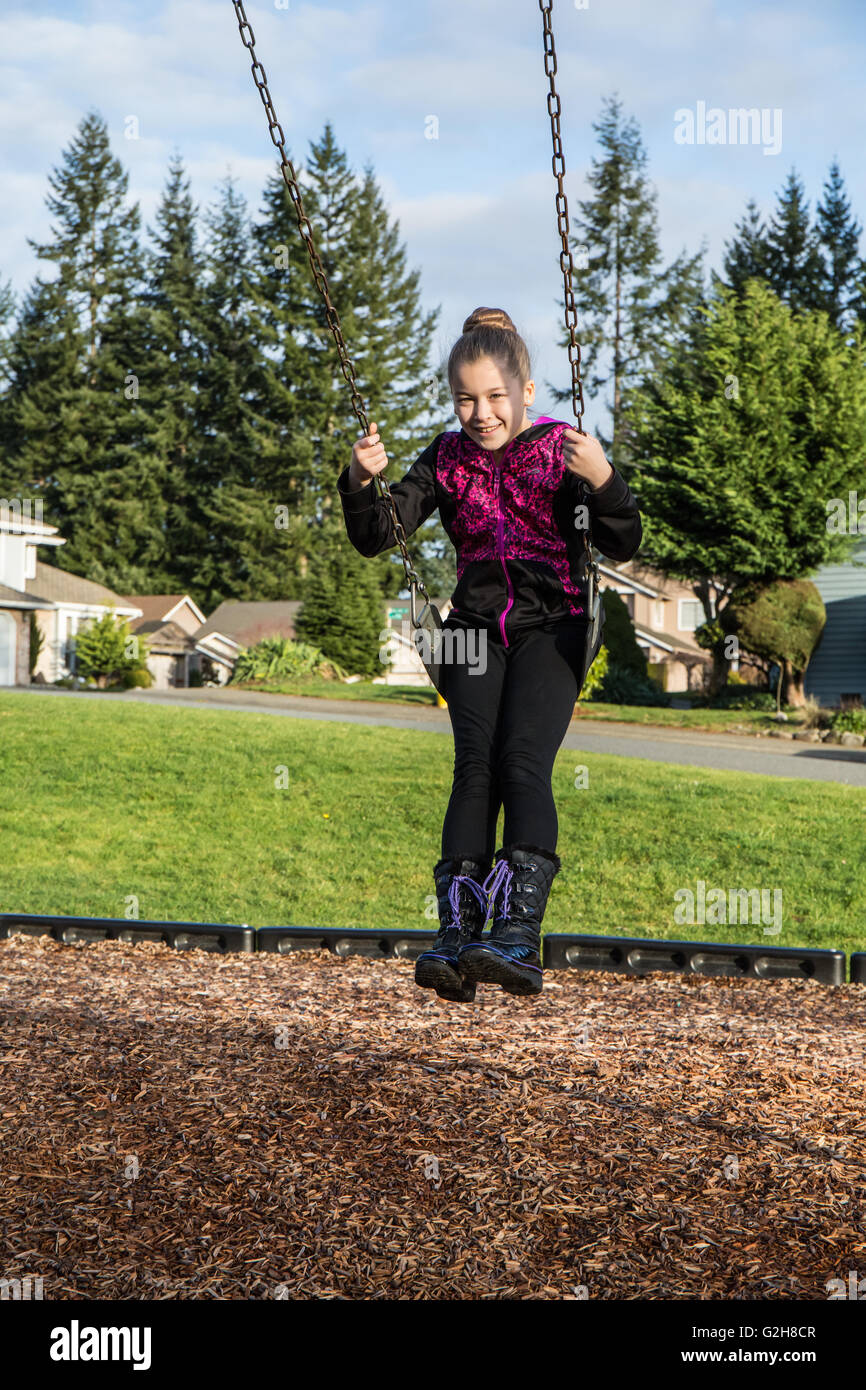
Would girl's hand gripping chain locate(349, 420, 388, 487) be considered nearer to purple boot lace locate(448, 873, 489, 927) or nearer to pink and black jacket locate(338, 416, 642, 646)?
pink and black jacket locate(338, 416, 642, 646)

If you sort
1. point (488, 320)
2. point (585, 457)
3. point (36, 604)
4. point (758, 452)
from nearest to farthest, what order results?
point (585, 457) < point (488, 320) < point (758, 452) < point (36, 604)

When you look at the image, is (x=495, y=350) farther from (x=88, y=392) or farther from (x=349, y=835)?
(x=88, y=392)

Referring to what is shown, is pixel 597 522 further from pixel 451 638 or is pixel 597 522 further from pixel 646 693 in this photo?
pixel 646 693

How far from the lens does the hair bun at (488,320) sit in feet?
12.8

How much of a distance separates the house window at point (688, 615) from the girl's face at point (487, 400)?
44.4 metres

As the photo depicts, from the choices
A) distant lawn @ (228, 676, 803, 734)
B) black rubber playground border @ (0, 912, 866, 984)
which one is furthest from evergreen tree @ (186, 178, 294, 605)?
black rubber playground border @ (0, 912, 866, 984)

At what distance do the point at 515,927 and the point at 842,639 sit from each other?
22625 mm

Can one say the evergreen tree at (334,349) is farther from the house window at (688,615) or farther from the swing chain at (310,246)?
the swing chain at (310,246)

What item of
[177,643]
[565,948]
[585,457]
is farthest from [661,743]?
[177,643]

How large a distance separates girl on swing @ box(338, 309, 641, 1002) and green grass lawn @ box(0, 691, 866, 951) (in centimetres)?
460

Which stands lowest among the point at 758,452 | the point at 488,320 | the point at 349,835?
the point at 349,835

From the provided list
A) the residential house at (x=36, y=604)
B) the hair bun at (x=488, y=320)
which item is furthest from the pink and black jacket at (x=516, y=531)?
the residential house at (x=36, y=604)

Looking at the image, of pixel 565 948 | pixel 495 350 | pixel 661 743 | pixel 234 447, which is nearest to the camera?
pixel 495 350

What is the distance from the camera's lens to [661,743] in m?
15.9
